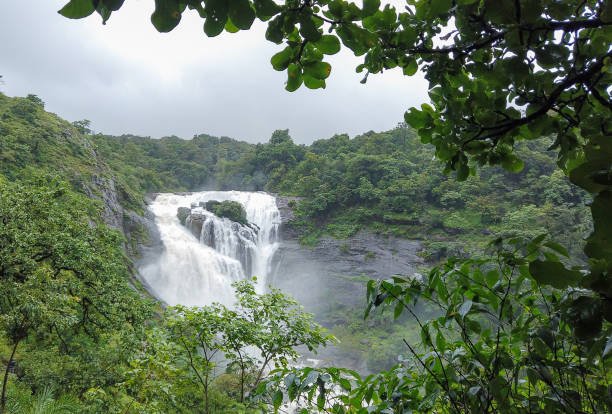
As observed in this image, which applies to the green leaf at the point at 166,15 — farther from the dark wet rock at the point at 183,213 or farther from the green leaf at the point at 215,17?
the dark wet rock at the point at 183,213

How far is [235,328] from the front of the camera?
454 cm

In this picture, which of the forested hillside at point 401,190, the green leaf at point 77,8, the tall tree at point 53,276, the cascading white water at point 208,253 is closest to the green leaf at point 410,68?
the green leaf at point 77,8

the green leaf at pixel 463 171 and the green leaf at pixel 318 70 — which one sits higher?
the green leaf at pixel 318 70

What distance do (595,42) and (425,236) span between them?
2542cm

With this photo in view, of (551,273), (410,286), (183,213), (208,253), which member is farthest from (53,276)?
(183,213)

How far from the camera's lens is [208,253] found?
21.9 meters

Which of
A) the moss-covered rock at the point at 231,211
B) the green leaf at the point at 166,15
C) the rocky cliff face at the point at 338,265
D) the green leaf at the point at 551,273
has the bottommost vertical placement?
the rocky cliff face at the point at 338,265

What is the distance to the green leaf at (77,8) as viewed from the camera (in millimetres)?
584

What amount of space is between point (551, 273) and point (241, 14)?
2.43 ft

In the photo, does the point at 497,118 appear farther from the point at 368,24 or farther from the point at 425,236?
the point at 425,236

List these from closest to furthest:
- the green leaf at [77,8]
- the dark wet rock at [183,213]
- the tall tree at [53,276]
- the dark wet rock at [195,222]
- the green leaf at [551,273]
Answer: the green leaf at [77,8], the green leaf at [551,273], the tall tree at [53,276], the dark wet rock at [195,222], the dark wet rock at [183,213]

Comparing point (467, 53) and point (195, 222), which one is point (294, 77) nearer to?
point (467, 53)

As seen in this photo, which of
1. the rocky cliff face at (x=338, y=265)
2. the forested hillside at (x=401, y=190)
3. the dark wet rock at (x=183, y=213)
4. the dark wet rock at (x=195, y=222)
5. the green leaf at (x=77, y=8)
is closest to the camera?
the green leaf at (x=77, y=8)

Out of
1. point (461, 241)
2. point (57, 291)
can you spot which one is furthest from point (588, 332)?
point (461, 241)
